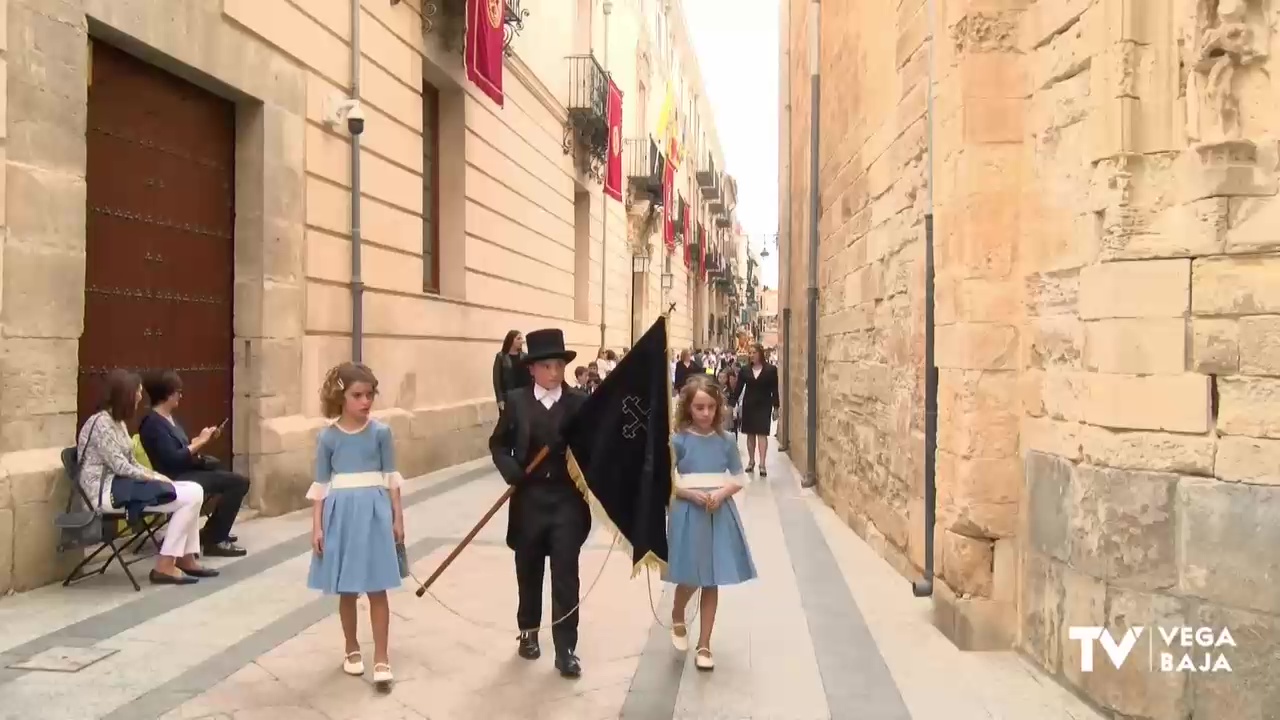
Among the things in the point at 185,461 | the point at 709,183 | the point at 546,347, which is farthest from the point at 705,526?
the point at 709,183

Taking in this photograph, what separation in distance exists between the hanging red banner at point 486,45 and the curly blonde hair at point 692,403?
29.7 ft

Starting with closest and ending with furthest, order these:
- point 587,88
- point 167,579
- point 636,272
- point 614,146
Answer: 1. point 167,579
2. point 587,88
3. point 614,146
4. point 636,272

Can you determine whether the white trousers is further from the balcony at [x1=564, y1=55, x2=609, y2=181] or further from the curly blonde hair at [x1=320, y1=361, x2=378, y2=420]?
the balcony at [x1=564, y1=55, x2=609, y2=181]

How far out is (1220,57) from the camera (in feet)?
13.0

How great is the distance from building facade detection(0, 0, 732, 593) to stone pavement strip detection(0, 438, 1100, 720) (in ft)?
3.67

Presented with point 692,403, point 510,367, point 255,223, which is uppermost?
point 255,223

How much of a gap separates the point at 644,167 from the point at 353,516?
25934 mm

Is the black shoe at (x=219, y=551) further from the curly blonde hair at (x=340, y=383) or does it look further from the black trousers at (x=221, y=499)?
the curly blonde hair at (x=340, y=383)

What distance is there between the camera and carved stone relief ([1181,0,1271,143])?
3.85 metres

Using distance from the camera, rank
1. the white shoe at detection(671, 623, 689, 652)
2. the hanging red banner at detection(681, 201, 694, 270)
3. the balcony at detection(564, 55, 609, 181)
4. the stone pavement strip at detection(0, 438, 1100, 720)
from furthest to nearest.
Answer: the hanging red banner at detection(681, 201, 694, 270) → the balcony at detection(564, 55, 609, 181) → the white shoe at detection(671, 623, 689, 652) → the stone pavement strip at detection(0, 438, 1100, 720)

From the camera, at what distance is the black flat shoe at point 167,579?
21.0ft

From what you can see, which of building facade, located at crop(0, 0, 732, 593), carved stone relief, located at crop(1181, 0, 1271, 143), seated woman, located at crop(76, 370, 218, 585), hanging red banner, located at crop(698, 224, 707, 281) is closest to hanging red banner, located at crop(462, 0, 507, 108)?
building facade, located at crop(0, 0, 732, 593)

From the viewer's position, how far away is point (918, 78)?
6.73 meters

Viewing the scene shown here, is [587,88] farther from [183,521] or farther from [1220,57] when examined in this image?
[1220,57]
